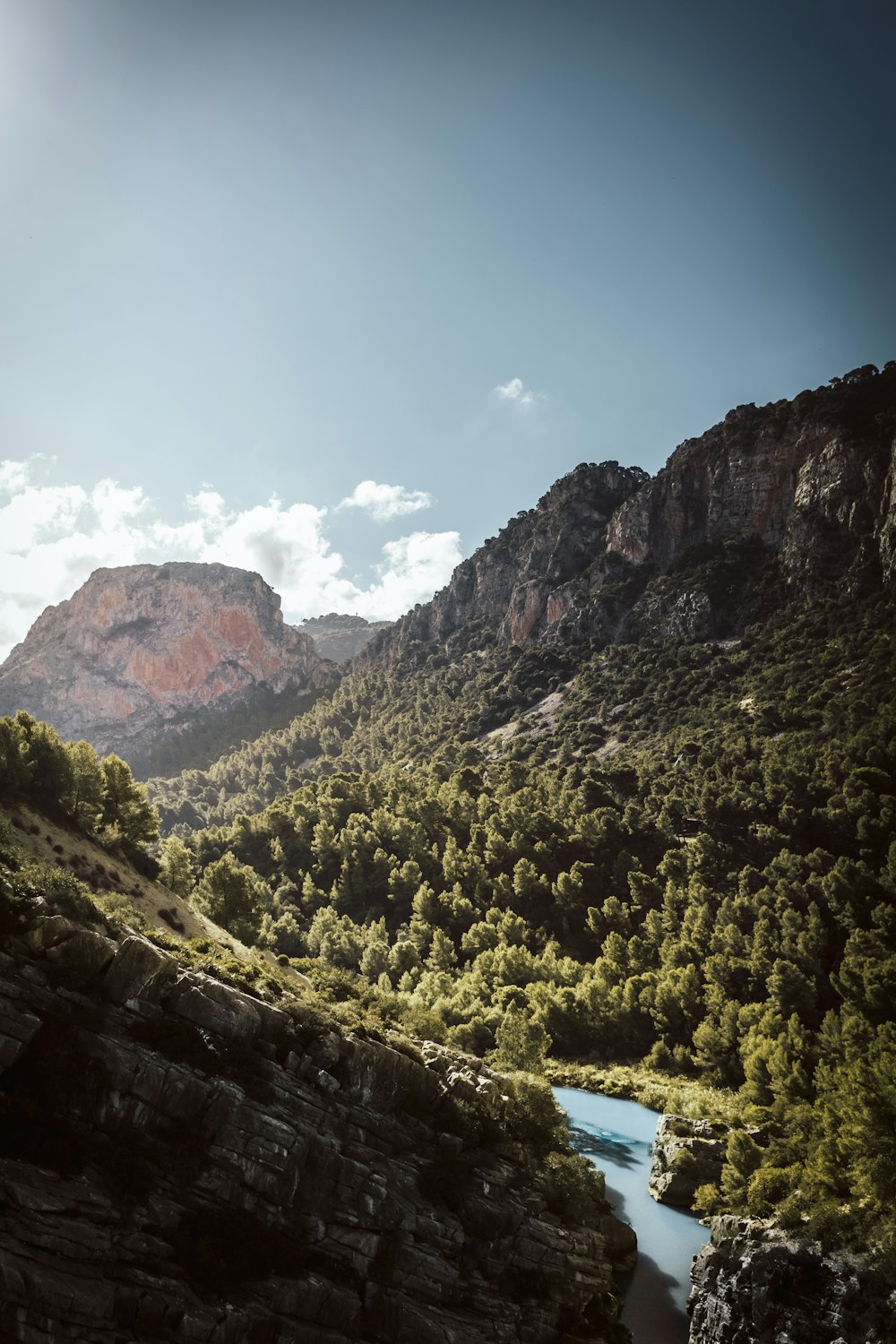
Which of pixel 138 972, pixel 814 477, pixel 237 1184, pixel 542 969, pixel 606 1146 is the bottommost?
pixel 606 1146

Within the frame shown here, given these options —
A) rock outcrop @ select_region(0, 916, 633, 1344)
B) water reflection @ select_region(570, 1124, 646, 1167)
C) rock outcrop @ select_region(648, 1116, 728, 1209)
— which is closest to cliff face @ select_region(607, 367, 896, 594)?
rock outcrop @ select_region(648, 1116, 728, 1209)

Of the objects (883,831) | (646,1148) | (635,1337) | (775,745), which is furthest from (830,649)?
(635,1337)

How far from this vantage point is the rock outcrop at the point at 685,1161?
52.1m

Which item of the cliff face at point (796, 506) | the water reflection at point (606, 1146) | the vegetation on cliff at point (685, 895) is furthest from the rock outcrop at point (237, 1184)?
the cliff face at point (796, 506)

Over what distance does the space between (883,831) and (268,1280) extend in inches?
3474

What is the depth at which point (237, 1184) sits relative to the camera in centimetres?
3083

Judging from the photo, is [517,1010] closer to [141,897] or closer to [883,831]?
[141,897]

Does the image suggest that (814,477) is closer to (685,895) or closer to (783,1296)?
(685,895)

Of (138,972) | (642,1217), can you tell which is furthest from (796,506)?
(138,972)

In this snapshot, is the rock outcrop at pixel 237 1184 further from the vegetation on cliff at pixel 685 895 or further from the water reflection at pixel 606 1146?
the water reflection at pixel 606 1146

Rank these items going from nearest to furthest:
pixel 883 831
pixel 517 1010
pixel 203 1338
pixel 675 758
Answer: pixel 203 1338 → pixel 517 1010 → pixel 883 831 → pixel 675 758

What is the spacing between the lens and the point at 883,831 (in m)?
88.5

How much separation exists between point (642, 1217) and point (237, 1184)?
115 feet

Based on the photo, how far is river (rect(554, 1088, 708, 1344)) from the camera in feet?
130
